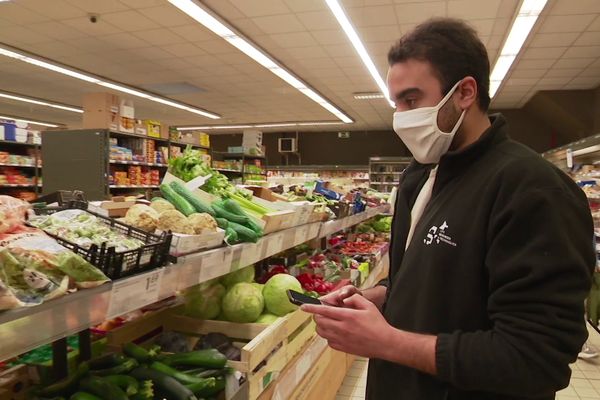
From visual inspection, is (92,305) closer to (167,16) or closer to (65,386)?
(65,386)

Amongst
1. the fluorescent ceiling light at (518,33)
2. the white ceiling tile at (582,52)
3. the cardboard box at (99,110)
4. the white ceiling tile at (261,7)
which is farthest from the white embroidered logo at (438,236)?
the white ceiling tile at (582,52)

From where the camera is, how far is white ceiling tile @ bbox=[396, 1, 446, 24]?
5.81 metres

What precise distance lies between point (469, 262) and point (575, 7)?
6.39 metres

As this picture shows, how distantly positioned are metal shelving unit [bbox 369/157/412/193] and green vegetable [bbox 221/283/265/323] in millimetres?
13599

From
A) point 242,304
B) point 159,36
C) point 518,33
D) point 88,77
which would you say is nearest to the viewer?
point 242,304

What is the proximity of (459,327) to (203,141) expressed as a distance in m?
10.1

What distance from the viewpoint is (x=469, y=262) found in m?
1.00

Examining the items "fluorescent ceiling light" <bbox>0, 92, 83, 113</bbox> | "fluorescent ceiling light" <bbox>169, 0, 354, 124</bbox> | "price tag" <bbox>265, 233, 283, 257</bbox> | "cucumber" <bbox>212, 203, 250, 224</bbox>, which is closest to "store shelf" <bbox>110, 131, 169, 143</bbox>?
"fluorescent ceiling light" <bbox>169, 0, 354, 124</bbox>

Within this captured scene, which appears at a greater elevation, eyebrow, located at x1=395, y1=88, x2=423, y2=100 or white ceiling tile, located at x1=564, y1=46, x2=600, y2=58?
white ceiling tile, located at x1=564, y1=46, x2=600, y2=58

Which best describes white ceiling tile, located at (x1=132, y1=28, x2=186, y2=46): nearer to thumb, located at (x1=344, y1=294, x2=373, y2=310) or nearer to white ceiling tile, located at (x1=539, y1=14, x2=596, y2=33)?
white ceiling tile, located at (x1=539, y1=14, x2=596, y2=33)

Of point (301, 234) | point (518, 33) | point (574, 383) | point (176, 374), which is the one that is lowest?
point (574, 383)

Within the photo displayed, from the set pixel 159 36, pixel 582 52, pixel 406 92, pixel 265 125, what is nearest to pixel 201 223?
pixel 406 92

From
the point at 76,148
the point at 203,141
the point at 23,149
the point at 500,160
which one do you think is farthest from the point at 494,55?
the point at 23,149

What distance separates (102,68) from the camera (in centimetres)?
904
